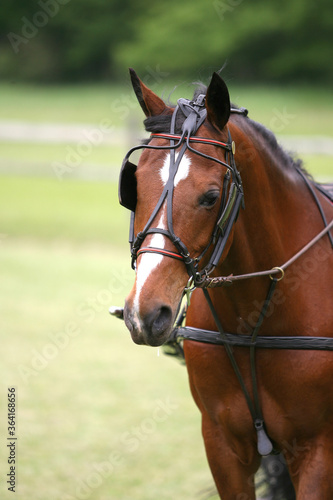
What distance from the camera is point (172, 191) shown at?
1982 mm

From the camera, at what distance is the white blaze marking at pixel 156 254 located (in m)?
1.90

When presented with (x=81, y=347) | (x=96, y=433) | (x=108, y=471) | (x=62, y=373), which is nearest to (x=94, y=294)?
(x=81, y=347)

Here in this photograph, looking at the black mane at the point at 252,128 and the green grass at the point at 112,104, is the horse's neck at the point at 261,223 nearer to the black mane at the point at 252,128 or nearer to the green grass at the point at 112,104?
the black mane at the point at 252,128

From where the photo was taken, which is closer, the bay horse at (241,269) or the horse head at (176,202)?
the horse head at (176,202)

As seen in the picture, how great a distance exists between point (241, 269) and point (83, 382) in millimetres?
3559

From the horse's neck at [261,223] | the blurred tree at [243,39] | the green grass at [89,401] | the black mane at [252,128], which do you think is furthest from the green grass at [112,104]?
the horse's neck at [261,223]

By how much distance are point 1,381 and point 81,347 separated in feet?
3.79

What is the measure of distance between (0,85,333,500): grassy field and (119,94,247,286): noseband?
5.43 feet

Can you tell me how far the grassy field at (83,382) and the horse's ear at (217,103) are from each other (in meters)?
1.63

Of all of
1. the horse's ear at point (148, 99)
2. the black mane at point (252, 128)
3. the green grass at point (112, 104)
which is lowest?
the black mane at point (252, 128)

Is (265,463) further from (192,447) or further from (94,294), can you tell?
(94,294)

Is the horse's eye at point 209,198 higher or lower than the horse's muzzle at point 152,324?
higher

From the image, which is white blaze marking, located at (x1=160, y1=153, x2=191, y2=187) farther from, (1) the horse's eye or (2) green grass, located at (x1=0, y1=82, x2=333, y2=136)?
Result: (2) green grass, located at (x1=0, y1=82, x2=333, y2=136)

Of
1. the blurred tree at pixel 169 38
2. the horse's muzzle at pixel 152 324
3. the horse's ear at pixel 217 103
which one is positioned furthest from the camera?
the blurred tree at pixel 169 38
